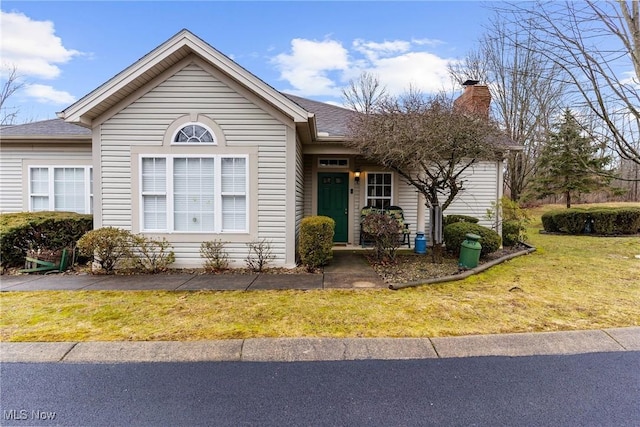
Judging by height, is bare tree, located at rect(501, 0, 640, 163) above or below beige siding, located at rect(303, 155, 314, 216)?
above

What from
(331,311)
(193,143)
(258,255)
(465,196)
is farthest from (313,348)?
(465,196)

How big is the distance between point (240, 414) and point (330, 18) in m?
13.1

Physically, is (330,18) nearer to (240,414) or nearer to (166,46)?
(166,46)

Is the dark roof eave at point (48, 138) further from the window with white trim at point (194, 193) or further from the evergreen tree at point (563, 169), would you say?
the evergreen tree at point (563, 169)

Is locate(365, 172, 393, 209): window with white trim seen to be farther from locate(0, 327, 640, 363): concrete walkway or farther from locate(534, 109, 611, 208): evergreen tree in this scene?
locate(534, 109, 611, 208): evergreen tree

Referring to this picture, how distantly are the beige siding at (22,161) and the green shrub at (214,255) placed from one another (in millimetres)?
4846

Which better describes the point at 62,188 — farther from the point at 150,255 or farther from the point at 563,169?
the point at 563,169

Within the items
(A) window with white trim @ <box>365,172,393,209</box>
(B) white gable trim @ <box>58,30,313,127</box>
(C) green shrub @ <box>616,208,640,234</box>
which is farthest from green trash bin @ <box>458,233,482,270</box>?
(C) green shrub @ <box>616,208,640,234</box>

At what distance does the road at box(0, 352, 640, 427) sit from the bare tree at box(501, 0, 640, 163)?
4.77m

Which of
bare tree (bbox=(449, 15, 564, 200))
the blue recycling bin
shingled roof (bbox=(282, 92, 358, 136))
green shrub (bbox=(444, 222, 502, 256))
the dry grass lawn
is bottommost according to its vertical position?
the dry grass lawn

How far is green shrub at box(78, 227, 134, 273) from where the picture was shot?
6316 mm

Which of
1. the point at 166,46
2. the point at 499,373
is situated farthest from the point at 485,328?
the point at 166,46

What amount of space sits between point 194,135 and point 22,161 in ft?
19.7

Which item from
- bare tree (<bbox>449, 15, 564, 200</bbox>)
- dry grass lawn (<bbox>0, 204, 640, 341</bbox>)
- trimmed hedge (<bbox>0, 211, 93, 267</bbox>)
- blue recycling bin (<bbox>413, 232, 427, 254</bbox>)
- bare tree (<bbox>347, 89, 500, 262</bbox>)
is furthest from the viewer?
bare tree (<bbox>449, 15, 564, 200</bbox>)
